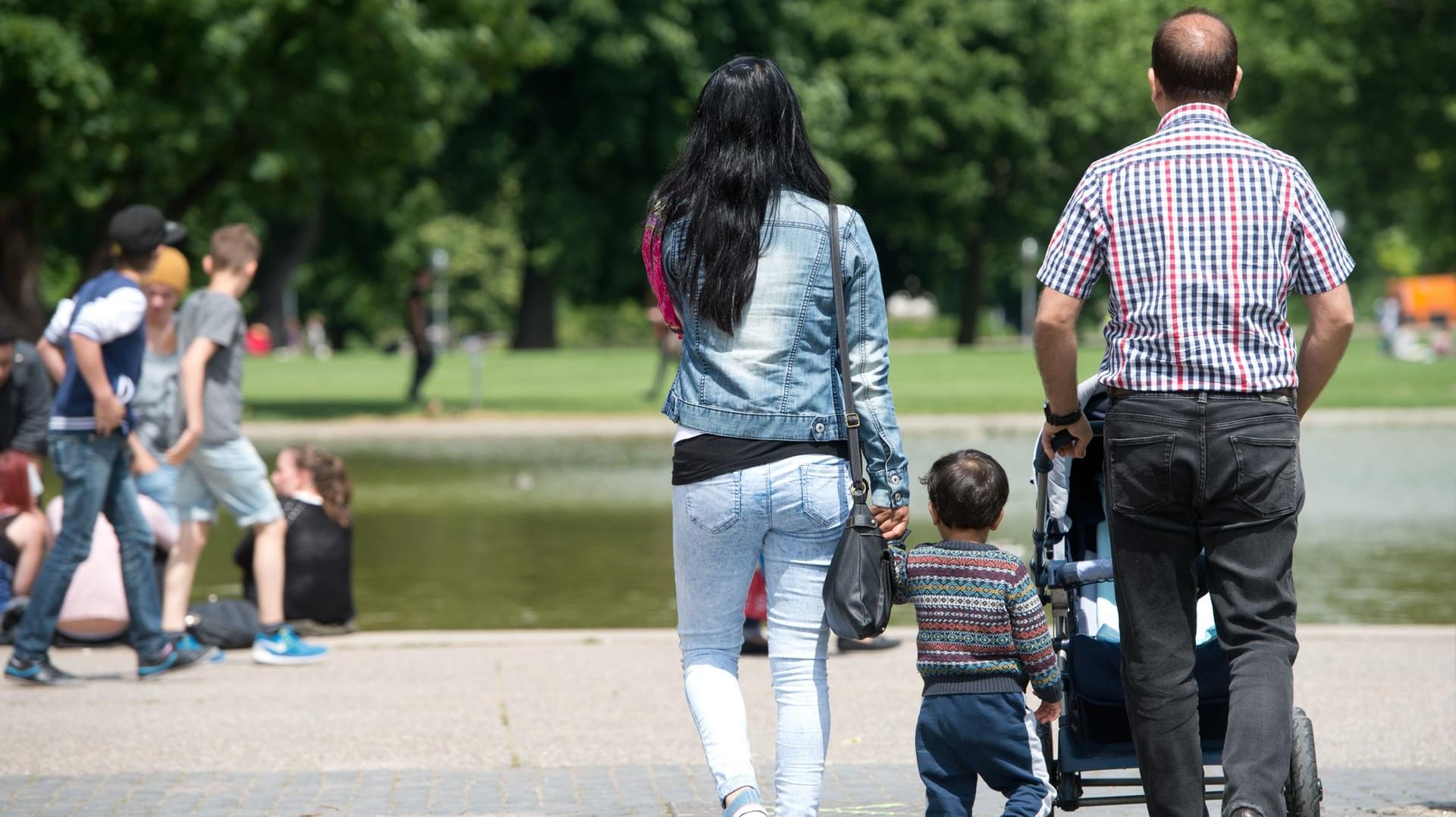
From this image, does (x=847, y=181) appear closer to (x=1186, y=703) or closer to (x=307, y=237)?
(x=307, y=237)

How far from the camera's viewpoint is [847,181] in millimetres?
45688

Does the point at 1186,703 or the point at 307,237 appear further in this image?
the point at 307,237

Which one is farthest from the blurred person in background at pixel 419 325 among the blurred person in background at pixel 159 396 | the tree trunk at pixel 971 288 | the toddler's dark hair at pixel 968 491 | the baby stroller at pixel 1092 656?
the tree trunk at pixel 971 288

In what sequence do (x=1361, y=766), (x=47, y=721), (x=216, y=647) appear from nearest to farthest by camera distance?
(x=1361, y=766)
(x=47, y=721)
(x=216, y=647)

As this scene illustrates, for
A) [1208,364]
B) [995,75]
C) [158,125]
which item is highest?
[995,75]

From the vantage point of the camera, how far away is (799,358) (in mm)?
4152

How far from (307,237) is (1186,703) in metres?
49.4

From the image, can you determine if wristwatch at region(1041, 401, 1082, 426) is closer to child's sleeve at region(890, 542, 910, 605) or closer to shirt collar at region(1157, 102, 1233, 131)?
child's sleeve at region(890, 542, 910, 605)

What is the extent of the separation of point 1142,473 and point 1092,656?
578 millimetres

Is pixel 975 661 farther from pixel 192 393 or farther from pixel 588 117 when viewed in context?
pixel 588 117

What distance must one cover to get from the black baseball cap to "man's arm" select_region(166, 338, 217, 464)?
417mm

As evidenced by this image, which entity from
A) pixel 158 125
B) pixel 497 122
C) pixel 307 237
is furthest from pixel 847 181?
pixel 158 125

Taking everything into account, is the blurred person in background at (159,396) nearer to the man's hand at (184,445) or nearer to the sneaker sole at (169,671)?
the man's hand at (184,445)

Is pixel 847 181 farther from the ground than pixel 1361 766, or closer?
farther from the ground
